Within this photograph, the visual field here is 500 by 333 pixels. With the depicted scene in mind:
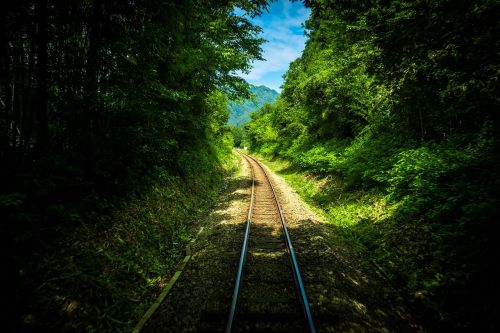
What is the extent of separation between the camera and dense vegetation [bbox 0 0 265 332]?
3438 millimetres

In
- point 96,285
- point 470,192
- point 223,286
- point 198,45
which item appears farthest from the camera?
point 198,45

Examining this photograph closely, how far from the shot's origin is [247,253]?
574cm

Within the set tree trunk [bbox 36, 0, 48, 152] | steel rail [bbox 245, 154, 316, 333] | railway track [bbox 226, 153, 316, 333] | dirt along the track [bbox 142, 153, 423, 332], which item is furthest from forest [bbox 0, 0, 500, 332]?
steel rail [bbox 245, 154, 316, 333]

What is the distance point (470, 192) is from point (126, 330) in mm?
6931

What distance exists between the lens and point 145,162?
7332 millimetres

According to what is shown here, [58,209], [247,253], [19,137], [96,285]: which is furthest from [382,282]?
[19,137]

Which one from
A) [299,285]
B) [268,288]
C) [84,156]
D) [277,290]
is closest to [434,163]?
[299,285]

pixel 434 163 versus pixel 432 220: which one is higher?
pixel 434 163

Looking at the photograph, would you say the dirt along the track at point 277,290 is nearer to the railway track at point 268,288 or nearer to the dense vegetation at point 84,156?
the railway track at point 268,288

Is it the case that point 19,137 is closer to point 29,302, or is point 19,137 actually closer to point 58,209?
point 58,209

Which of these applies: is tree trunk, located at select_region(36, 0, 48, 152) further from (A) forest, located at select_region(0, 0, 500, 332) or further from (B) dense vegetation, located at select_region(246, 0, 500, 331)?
(B) dense vegetation, located at select_region(246, 0, 500, 331)

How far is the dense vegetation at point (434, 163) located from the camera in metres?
3.78

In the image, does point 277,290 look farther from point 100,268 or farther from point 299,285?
point 100,268

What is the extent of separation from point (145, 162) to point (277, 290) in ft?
17.9
